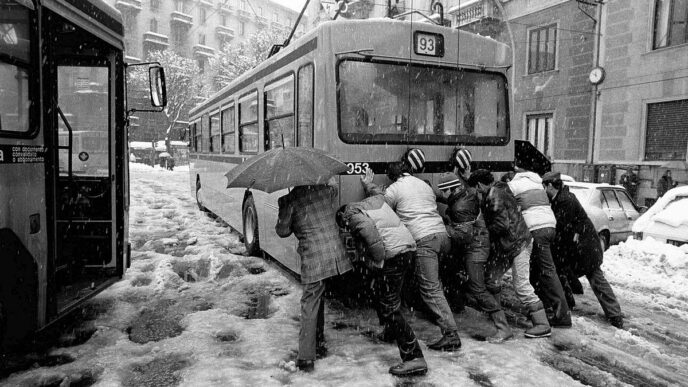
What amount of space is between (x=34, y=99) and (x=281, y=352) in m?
2.98

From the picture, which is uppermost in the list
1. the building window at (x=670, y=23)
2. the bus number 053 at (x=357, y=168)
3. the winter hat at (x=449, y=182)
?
the building window at (x=670, y=23)

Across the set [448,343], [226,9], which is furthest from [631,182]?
[226,9]

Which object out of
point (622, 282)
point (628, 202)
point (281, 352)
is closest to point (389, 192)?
point (281, 352)

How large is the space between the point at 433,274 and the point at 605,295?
229 cm

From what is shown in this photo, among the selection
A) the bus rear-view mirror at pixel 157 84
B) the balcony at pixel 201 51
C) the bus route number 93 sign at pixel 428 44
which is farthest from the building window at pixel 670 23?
the balcony at pixel 201 51

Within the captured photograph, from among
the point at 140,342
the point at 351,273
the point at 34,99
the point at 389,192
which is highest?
the point at 34,99

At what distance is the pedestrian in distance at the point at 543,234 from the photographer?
5.37 metres

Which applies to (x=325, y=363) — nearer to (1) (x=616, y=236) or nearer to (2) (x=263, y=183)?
(2) (x=263, y=183)

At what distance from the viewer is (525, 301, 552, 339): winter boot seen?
5.09m

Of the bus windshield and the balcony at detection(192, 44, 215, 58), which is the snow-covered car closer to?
the bus windshield

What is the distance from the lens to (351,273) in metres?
5.75

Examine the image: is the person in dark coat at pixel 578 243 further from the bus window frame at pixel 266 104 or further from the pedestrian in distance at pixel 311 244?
the bus window frame at pixel 266 104

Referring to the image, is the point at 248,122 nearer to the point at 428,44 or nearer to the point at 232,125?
the point at 232,125

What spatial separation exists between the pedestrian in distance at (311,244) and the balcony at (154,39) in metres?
60.5
